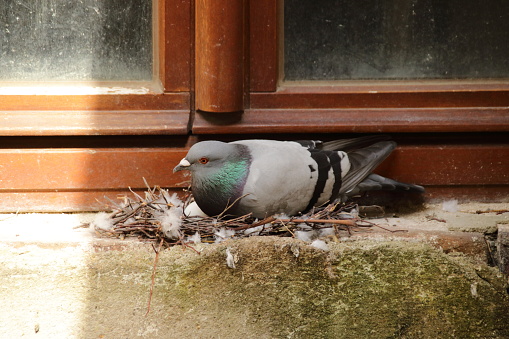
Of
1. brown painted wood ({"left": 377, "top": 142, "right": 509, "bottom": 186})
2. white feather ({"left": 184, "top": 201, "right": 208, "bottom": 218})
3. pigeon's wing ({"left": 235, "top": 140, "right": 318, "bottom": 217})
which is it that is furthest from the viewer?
brown painted wood ({"left": 377, "top": 142, "right": 509, "bottom": 186})

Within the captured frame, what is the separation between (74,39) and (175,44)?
45 cm

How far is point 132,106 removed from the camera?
2949 mm

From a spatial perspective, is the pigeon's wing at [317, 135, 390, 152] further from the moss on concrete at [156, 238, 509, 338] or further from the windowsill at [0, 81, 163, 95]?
the windowsill at [0, 81, 163, 95]

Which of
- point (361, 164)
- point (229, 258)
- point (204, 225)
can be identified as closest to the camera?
point (229, 258)

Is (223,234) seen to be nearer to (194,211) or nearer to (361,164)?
(194,211)

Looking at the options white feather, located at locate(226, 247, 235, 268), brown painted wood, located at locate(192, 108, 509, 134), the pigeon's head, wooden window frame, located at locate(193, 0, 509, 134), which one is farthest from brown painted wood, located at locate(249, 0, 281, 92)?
white feather, located at locate(226, 247, 235, 268)

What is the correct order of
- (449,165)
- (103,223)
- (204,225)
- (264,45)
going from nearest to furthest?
(204,225) < (103,223) < (264,45) < (449,165)

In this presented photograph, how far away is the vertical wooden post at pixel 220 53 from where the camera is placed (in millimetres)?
2799

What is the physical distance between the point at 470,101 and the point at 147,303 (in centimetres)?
171

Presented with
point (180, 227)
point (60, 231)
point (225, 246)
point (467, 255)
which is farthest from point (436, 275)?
point (60, 231)

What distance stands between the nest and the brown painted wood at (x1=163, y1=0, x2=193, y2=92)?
0.59 metres

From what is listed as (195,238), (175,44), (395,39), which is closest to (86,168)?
(175,44)

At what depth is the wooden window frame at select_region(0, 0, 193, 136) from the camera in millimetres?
2869

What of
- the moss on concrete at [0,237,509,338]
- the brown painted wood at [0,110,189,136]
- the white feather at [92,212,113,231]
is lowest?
the moss on concrete at [0,237,509,338]
